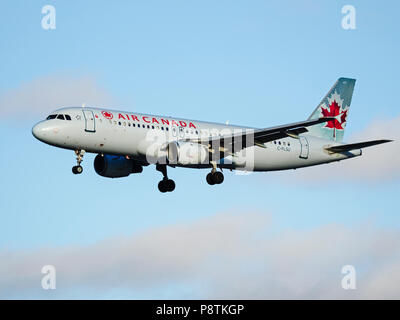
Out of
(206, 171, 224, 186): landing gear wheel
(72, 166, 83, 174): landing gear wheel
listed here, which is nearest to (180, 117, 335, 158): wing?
(206, 171, 224, 186): landing gear wheel

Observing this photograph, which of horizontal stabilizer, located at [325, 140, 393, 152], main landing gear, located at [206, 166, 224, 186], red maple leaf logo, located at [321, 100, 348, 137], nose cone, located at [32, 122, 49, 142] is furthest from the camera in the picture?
red maple leaf logo, located at [321, 100, 348, 137]

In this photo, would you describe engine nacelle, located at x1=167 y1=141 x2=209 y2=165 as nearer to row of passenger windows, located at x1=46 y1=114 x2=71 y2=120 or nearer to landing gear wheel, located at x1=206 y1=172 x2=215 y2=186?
landing gear wheel, located at x1=206 y1=172 x2=215 y2=186

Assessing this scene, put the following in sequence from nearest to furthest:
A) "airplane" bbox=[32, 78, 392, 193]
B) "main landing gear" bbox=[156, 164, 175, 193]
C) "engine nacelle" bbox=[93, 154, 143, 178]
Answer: "airplane" bbox=[32, 78, 392, 193] → "engine nacelle" bbox=[93, 154, 143, 178] → "main landing gear" bbox=[156, 164, 175, 193]

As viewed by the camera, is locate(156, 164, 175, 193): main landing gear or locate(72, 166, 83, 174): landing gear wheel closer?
locate(72, 166, 83, 174): landing gear wheel

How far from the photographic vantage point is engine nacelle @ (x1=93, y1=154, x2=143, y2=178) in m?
60.5

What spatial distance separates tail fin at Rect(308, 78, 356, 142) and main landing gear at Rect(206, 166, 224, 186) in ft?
35.6

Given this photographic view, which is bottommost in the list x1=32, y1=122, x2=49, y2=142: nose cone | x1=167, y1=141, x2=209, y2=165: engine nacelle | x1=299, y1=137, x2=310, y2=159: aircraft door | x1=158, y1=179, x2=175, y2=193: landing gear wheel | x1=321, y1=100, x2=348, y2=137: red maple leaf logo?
x1=158, y1=179, x2=175, y2=193: landing gear wheel

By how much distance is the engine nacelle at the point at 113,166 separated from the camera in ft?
198

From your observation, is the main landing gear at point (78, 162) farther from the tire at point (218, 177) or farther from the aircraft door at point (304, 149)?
the aircraft door at point (304, 149)

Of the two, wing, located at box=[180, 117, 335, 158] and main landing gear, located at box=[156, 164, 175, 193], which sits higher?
wing, located at box=[180, 117, 335, 158]

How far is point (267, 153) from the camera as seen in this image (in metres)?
62.6
